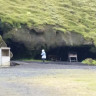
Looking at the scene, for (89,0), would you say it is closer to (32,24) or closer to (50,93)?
(32,24)

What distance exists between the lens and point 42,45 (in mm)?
42062

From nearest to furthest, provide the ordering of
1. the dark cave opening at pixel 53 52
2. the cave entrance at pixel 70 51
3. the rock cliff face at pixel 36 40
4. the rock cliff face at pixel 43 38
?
the rock cliff face at pixel 43 38 → the rock cliff face at pixel 36 40 → the dark cave opening at pixel 53 52 → the cave entrance at pixel 70 51

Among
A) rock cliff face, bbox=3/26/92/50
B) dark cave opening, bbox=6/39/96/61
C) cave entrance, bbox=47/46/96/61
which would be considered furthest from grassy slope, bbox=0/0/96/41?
dark cave opening, bbox=6/39/96/61

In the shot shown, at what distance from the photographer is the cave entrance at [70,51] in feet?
145

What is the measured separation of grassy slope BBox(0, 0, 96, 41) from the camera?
42.2 meters

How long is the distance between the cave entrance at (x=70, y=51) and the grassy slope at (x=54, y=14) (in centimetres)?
192

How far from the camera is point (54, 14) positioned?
47.6m

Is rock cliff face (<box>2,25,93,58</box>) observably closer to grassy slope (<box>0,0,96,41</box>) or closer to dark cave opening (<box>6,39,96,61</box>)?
dark cave opening (<box>6,39,96,61</box>)

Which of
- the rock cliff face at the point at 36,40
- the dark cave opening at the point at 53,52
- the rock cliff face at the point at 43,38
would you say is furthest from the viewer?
the dark cave opening at the point at 53,52

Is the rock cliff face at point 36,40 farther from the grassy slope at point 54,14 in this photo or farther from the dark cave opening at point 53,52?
the grassy slope at point 54,14

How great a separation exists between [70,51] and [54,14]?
6064 millimetres

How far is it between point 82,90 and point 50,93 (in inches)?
70.1

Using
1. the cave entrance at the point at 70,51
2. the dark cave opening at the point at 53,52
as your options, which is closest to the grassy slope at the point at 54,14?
the cave entrance at the point at 70,51

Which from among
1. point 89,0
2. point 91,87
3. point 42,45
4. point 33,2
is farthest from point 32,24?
point 91,87
